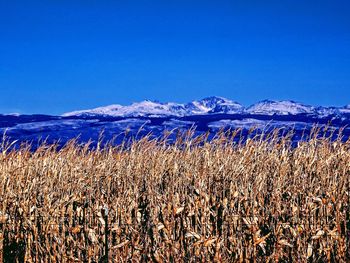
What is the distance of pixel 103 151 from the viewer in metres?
10.2

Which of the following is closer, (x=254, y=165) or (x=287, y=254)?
(x=287, y=254)

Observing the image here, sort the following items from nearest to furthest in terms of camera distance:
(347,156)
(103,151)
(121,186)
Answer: (121,186) → (347,156) → (103,151)

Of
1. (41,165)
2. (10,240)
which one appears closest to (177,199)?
(10,240)

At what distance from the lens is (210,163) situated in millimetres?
8023

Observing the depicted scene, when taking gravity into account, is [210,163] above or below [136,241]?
above

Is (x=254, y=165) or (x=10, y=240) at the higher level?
(x=254, y=165)

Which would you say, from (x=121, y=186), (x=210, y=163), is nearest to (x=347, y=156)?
(x=210, y=163)

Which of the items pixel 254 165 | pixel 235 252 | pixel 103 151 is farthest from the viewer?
pixel 103 151

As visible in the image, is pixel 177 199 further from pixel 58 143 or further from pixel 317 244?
pixel 58 143

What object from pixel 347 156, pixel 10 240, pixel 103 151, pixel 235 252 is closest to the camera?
pixel 235 252

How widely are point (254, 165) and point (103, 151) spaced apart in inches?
125

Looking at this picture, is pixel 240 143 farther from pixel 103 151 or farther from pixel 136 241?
pixel 136 241

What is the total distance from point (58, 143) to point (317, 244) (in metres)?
6.45

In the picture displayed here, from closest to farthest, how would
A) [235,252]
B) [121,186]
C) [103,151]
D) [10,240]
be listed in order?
[235,252], [10,240], [121,186], [103,151]
